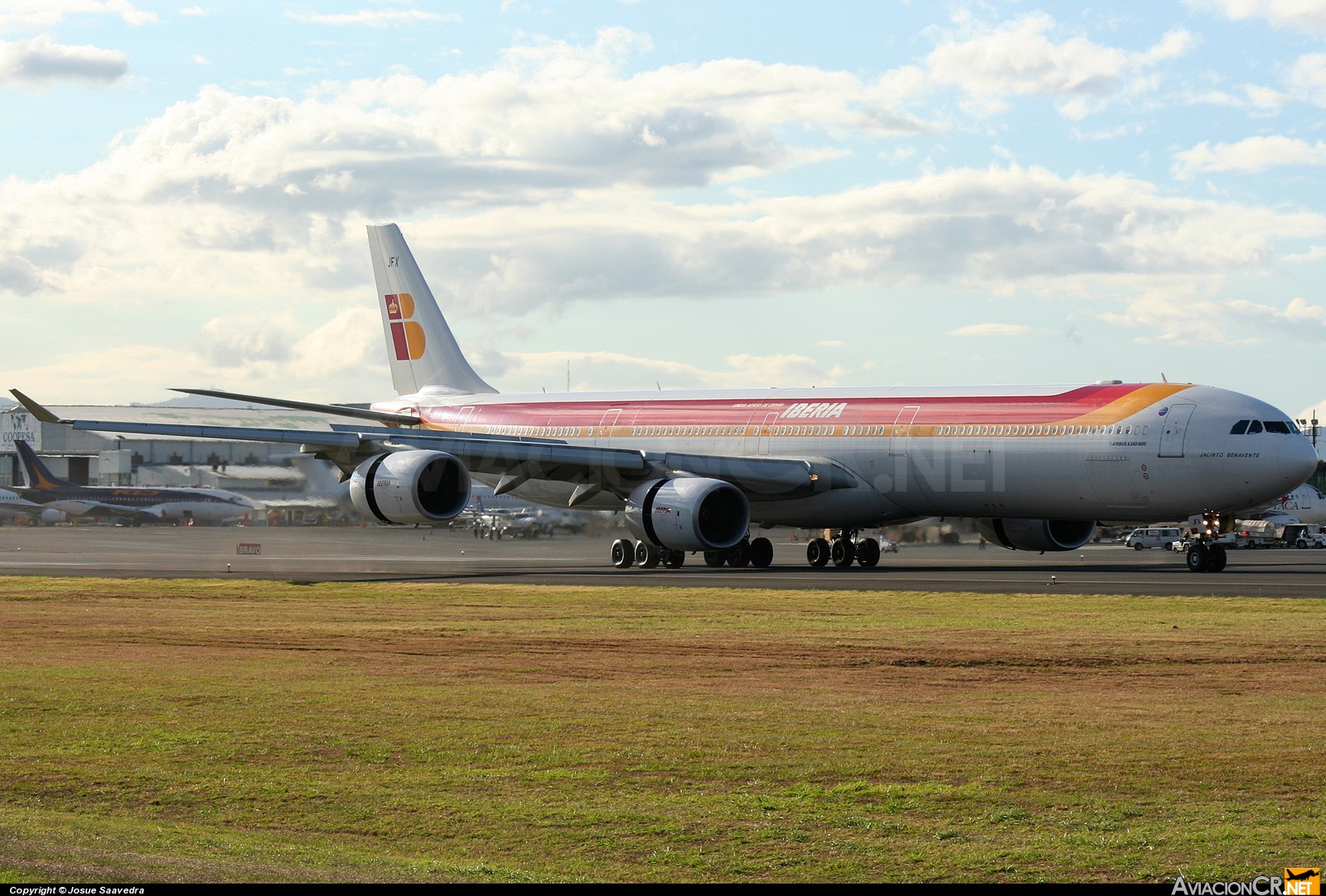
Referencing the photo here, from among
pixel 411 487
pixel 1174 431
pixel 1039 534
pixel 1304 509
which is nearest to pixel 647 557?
pixel 411 487

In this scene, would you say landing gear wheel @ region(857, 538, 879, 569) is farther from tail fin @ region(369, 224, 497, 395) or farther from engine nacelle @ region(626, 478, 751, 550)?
tail fin @ region(369, 224, 497, 395)

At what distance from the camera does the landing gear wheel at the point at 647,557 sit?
41.5m

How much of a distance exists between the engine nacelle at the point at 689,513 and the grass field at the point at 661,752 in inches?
587

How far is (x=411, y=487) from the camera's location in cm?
3812

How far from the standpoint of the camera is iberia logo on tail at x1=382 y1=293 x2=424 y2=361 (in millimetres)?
52562

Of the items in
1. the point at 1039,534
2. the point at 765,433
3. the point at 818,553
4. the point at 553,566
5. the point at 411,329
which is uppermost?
the point at 411,329

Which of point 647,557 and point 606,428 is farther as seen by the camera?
point 606,428

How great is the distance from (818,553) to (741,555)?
241cm

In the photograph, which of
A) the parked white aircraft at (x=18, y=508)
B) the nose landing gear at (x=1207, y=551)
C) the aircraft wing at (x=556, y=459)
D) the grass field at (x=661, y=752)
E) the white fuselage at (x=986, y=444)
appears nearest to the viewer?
the grass field at (x=661, y=752)

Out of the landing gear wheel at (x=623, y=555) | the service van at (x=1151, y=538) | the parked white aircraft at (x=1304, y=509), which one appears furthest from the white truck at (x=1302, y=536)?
the landing gear wheel at (x=623, y=555)

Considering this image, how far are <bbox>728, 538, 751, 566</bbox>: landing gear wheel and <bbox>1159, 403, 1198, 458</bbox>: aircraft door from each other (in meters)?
11.4

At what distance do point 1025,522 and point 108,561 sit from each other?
2573cm

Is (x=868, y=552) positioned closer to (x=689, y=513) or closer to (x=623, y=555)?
(x=623, y=555)

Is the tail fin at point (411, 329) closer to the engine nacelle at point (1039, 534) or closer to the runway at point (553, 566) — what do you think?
the runway at point (553, 566)
